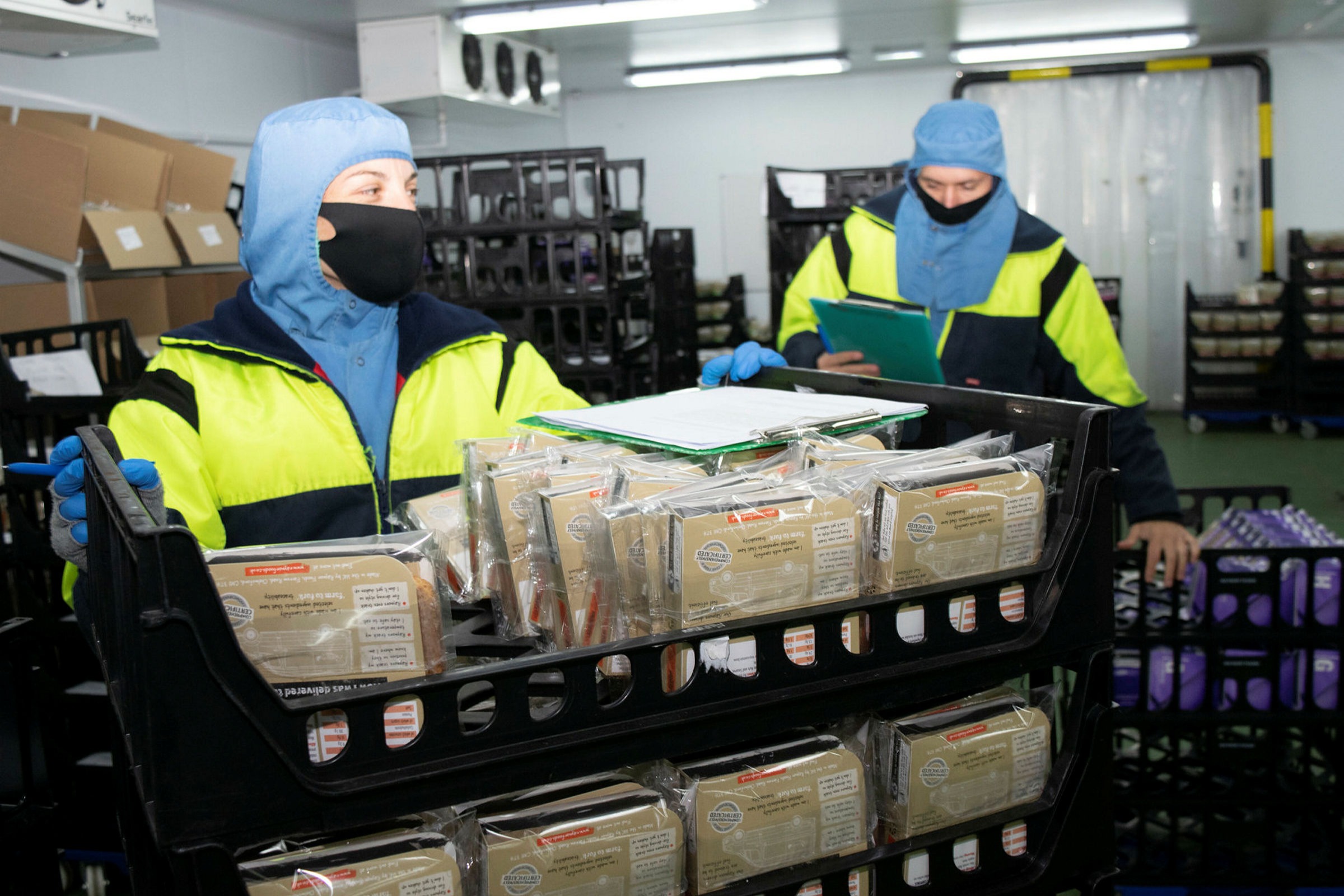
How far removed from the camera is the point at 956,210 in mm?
2318

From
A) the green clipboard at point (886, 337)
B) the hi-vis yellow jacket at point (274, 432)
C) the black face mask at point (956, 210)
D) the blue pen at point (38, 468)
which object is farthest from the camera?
the black face mask at point (956, 210)

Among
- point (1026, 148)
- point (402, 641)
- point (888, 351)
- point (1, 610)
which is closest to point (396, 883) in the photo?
point (402, 641)

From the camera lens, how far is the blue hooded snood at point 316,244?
1.48m

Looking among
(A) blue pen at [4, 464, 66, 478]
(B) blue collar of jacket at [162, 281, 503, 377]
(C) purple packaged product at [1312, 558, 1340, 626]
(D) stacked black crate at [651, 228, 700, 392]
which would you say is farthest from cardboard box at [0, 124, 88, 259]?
→ (C) purple packaged product at [1312, 558, 1340, 626]

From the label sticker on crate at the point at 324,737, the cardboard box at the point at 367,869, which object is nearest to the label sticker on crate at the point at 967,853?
the cardboard box at the point at 367,869

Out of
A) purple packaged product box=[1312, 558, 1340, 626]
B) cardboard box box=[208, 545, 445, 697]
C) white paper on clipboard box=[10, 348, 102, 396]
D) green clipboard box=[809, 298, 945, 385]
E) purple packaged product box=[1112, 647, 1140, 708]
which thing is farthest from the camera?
white paper on clipboard box=[10, 348, 102, 396]

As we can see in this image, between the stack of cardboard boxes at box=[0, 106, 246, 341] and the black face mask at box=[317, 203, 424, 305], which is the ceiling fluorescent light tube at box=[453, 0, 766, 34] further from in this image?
the black face mask at box=[317, 203, 424, 305]

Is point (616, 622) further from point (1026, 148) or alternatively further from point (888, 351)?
point (1026, 148)

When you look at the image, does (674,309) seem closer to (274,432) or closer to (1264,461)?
(1264,461)

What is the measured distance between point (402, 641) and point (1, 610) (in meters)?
2.51

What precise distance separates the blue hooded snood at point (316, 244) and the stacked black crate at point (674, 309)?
5590 mm

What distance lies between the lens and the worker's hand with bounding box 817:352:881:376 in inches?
80.4

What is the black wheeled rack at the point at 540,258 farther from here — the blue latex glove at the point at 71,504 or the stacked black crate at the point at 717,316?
the stacked black crate at the point at 717,316

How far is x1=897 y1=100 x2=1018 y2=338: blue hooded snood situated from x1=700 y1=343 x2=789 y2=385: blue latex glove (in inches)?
34.7
